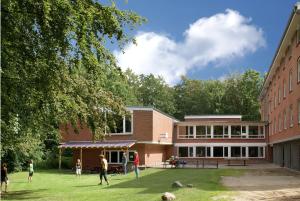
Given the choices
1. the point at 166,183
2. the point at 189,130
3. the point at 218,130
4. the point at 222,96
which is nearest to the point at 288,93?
the point at 166,183

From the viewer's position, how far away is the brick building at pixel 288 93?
3108 cm

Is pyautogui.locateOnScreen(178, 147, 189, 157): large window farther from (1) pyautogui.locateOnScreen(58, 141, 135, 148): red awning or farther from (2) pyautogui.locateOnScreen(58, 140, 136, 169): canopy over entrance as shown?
(1) pyautogui.locateOnScreen(58, 141, 135, 148): red awning

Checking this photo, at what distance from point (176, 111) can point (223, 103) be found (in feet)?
38.1

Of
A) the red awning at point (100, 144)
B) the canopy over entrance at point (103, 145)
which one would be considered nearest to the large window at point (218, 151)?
the canopy over entrance at point (103, 145)

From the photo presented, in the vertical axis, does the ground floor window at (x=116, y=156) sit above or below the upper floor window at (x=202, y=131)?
below

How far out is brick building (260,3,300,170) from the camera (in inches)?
1224

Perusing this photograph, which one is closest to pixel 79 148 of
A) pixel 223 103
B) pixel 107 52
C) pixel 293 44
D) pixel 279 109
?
pixel 279 109

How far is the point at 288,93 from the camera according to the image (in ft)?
119

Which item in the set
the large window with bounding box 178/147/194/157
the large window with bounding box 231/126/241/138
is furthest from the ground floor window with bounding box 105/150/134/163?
the large window with bounding box 231/126/241/138

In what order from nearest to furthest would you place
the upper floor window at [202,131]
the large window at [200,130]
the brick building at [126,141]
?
the brick building at [126,141] < the upper floor window at [202,131] < the large window at [200,130]

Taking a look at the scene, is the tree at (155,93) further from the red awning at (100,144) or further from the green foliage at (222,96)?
the red awning at (100,144)

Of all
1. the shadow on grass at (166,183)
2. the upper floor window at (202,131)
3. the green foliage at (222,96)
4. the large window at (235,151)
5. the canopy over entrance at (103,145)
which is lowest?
the shadow on grass at (166,183)

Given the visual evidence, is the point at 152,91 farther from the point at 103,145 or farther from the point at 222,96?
the point at 103,145

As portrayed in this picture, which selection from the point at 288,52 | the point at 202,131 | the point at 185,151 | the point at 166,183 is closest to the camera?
the point at 166,183
